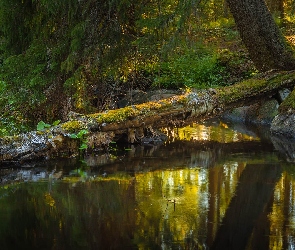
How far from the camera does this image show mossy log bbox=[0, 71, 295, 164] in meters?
7.71

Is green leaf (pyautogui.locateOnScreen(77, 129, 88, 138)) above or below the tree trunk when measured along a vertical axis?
below

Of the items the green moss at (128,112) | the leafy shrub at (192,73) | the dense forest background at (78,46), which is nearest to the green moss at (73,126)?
the green moss at (128,112)

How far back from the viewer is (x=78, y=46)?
30.6 feet

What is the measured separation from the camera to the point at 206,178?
679 cm

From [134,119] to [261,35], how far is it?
365 centimetres

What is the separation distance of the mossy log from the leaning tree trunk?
1.15ft

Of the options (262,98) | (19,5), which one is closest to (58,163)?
(19,5)

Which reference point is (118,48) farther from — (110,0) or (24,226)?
(24,226)

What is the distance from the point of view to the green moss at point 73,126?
807 cm

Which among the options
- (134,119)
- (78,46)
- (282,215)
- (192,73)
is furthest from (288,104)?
(192,73)

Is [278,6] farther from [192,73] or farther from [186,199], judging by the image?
[186,199]

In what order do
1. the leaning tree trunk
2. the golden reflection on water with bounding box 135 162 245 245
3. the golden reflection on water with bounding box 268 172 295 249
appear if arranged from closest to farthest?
the golden reflection on water with bounding box 268 172 295 249, the golden reflection on water with bounding box 135 162 245 245, the leaning tree trunk

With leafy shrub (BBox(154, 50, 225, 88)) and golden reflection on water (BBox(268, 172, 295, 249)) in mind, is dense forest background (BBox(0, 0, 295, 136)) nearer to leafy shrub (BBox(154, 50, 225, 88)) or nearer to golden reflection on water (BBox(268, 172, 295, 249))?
golden reflection on water (BBox(268, 172, 295, 249))

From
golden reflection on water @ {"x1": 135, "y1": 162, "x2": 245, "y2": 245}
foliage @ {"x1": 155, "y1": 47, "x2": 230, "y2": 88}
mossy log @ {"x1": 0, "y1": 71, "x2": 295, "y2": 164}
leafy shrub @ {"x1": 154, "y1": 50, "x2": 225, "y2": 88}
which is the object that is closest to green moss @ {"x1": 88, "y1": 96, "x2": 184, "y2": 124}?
mossy log @ {"x1": 0, "y1": 71, "x2": 295, "y2": 164}
